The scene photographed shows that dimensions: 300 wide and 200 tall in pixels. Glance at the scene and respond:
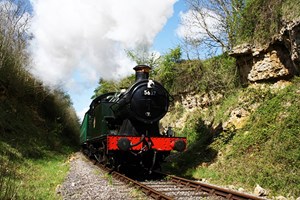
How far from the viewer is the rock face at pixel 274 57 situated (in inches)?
412

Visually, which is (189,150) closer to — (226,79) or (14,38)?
(226,79)

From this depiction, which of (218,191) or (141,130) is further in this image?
(141,130)

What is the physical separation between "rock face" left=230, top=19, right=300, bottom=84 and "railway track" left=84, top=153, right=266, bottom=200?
16.9ft

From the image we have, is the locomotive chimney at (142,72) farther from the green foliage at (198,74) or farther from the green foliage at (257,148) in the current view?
the green foliage at (198,74)

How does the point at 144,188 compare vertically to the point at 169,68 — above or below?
below

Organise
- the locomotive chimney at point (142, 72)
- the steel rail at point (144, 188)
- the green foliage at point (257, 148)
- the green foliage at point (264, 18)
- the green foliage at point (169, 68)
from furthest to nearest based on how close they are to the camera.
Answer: the green foliage at point (169, 68) < the locomotive chimney at point (142, 72) < the green foliage at point (264, 18) < the green foliage at point (257, 148) < the steel rail at point (144, 188)

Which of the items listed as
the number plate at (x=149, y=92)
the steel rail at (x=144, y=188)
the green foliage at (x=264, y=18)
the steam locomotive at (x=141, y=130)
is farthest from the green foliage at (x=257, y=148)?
the number plate at (x=149, y=92)

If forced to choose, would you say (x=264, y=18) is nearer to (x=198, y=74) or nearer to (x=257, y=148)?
(x=257, y=148)

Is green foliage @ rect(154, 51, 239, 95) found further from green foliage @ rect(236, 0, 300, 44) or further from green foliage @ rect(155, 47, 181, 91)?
green foliage @ rect(236, 0, 300, 44)

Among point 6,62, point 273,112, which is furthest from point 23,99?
point 273,112

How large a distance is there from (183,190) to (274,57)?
6447 millimetres

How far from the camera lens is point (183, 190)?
321 inches

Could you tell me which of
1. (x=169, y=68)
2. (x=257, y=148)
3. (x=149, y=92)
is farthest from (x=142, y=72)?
(x=169, y=68)

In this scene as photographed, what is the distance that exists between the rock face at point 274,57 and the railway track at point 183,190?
16.9 feet
